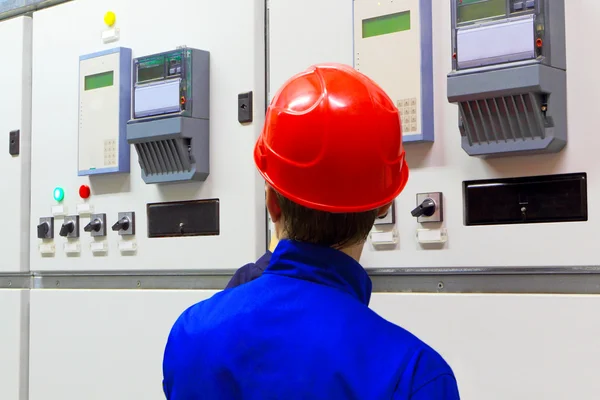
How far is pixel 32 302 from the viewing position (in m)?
2.72

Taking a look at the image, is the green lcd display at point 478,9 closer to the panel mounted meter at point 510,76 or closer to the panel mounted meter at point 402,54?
the panel mounted meter at point 510,76

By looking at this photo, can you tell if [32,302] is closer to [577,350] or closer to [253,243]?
[253,243]

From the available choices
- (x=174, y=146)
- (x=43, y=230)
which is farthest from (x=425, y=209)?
(x=43, y=230)

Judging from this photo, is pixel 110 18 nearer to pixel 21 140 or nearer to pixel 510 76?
pixel 21 140

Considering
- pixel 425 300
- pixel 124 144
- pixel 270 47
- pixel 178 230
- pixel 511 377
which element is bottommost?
pixel 511 377

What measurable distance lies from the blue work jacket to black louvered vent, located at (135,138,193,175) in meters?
1.25

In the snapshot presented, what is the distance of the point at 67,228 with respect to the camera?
259cm

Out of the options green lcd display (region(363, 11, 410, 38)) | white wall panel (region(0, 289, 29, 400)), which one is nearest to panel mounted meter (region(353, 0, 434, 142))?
green lcd display (region(363, 11, 410, 38))

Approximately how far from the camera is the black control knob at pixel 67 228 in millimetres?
2585

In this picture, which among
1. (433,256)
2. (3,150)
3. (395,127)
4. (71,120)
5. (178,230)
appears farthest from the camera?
(3,150)

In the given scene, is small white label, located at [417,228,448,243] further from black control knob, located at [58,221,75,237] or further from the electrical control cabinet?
black control knob, located at [58,221,75,237]

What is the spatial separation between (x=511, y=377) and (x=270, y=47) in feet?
3.22

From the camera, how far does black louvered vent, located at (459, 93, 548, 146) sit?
165 cm

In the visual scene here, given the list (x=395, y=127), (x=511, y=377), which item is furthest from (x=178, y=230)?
(x=395, y=127)
